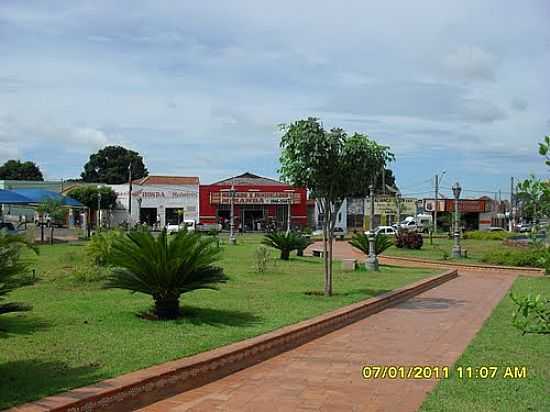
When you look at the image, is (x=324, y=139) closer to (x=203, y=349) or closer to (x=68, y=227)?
(x=203, y=349)

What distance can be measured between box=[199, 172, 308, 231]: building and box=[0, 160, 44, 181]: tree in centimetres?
4318

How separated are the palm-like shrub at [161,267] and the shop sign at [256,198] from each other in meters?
59.4

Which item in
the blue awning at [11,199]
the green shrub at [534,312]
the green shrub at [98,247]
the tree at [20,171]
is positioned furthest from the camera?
the tree at [20,171]

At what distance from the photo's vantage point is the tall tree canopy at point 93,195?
69125mm

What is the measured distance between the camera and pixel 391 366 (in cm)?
807

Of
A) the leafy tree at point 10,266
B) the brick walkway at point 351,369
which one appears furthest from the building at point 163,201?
the leafy tree at point 10,266

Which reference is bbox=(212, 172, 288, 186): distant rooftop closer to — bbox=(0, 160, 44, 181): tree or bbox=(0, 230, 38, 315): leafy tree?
bbox=(0, 160, 44, 181): tree

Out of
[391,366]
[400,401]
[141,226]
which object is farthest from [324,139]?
[400,401]

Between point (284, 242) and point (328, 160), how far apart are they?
11695 millimetres

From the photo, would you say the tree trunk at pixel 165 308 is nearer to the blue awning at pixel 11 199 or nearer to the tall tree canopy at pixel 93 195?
the blue awning at pixel 11 199

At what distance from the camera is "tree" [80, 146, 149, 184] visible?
351 feet

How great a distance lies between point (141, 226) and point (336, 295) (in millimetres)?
4843

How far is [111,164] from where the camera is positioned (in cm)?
10812

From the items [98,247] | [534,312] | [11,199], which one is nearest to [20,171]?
[11,199]
